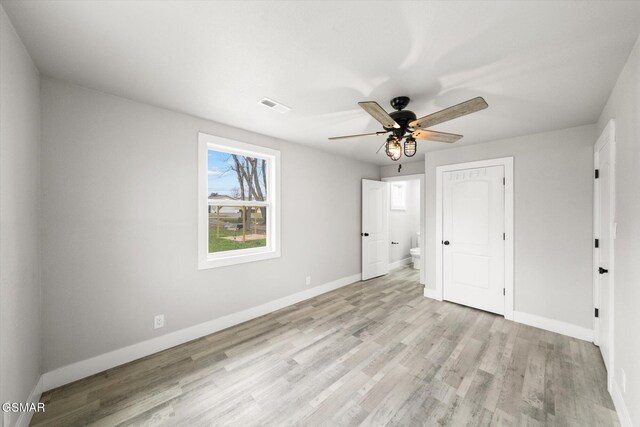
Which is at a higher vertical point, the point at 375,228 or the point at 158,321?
the point at 375,228

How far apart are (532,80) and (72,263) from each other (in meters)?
4.08

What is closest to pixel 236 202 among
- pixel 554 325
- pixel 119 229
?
pixel 119 229

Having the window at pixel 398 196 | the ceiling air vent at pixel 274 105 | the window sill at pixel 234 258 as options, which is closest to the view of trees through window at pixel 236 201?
the window sill at pixel 234 258

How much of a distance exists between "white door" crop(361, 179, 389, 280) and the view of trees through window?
2307 mm

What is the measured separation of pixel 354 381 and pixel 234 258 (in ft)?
6.30

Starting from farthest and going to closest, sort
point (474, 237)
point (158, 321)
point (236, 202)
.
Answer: point (474, 237)
point (236, 202)
point (158, 321)

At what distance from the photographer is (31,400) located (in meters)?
1.71

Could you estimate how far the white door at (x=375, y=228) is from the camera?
505 cm

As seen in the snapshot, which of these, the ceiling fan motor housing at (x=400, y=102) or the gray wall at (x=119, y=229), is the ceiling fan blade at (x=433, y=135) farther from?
the gray wall at (x=119, y=229)

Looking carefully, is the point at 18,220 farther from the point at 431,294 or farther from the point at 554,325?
the point at 554,325

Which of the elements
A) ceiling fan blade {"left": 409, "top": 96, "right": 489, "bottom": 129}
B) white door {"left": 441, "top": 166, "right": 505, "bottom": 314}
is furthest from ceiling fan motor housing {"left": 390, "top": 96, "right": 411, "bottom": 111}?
white door {"left": 441, "top": 166, "right": 505, "bottom": 314}

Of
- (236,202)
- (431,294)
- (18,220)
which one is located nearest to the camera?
(18,220)

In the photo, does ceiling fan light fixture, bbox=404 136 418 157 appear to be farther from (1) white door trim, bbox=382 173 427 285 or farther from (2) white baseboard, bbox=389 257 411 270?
(2) white baseboard, bbox=389 257 411 270

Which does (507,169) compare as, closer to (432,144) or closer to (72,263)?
(432,144)
